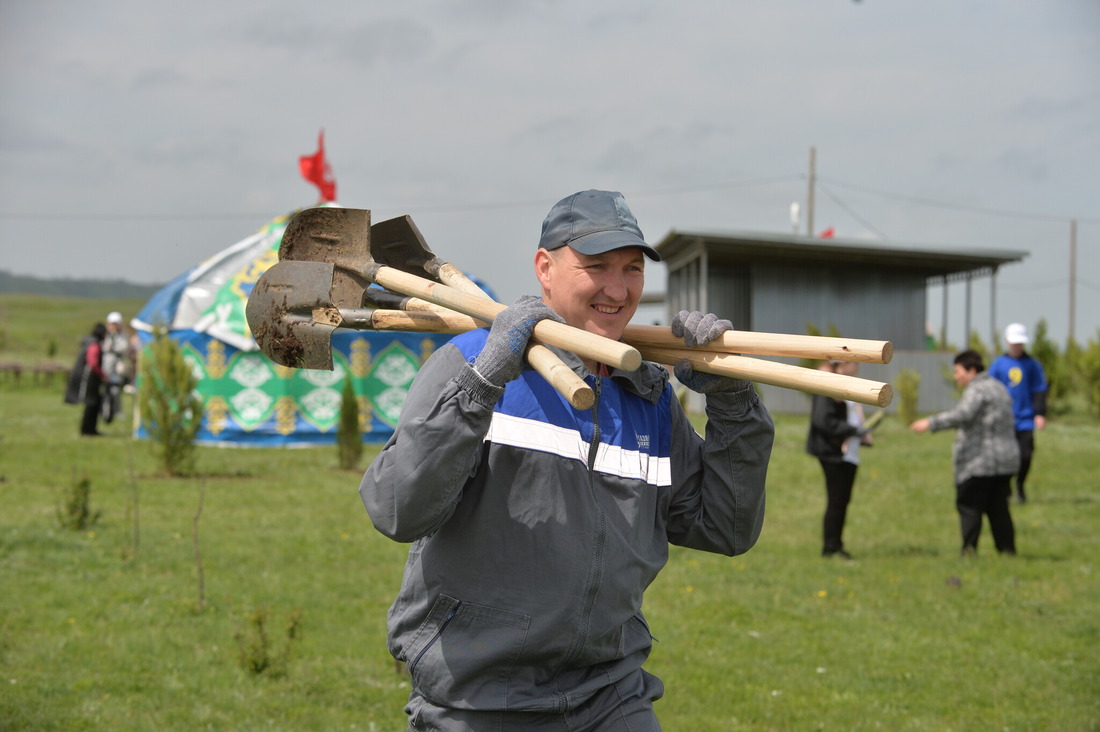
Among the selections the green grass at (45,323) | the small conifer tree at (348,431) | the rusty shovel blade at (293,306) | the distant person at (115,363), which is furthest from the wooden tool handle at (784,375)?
the green grass at (45,323)

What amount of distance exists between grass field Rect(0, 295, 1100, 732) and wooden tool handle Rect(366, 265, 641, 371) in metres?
3.04

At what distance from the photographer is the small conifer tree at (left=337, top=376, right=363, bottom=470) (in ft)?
47.4

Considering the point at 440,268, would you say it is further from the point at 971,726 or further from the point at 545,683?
the point at 971,726

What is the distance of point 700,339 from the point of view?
8.26 ft

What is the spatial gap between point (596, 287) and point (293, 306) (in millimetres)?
946

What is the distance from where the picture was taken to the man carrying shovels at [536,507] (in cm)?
233

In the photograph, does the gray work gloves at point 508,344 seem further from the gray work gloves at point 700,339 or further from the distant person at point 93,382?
the distant person at point 93,382

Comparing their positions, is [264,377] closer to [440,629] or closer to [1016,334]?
[1016,334]

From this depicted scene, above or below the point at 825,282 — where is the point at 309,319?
below

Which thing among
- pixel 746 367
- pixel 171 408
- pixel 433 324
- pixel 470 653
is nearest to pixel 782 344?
pixel 746 367

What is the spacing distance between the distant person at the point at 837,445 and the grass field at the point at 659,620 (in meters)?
0.42

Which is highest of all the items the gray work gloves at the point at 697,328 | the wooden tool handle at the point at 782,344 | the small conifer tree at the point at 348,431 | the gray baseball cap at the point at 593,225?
the gray baseball cap at the point at 593,225

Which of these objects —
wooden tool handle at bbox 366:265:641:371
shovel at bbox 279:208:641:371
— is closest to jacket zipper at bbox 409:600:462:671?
wooden tool handle at bbox 366:265:641:371

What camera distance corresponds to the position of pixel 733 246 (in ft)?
78.9
